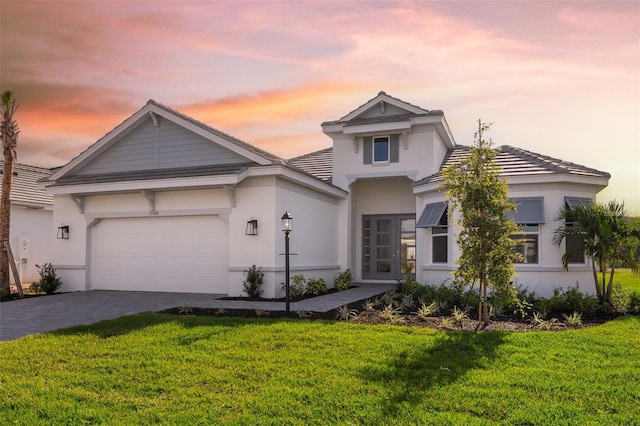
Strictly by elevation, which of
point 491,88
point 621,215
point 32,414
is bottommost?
point 32,414

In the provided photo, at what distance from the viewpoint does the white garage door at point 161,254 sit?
602 inches

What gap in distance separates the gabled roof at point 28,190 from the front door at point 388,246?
500 inches

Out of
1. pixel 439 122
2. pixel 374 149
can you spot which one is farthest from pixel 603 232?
pixel 374 149

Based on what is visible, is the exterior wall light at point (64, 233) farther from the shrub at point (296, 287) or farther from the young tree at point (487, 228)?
the young tree at point (487, 228)

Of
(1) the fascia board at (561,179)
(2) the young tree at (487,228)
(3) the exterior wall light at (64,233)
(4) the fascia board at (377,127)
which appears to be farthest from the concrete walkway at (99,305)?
(4) the fascia board at (377,127)

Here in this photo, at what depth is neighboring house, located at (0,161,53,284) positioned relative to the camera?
20.5 meters

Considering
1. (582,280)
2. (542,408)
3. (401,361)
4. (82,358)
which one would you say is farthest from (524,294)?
(82,358)

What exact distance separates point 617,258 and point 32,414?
12220 millimetres

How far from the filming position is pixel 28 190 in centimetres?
2245

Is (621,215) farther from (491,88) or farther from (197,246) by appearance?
(197,246)

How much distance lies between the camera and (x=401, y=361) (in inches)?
277

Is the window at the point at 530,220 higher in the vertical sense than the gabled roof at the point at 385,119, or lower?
lower

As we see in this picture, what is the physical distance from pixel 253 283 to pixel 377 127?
293 inches

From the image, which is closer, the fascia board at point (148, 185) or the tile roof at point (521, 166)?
the fascia board at point (148, 185)
